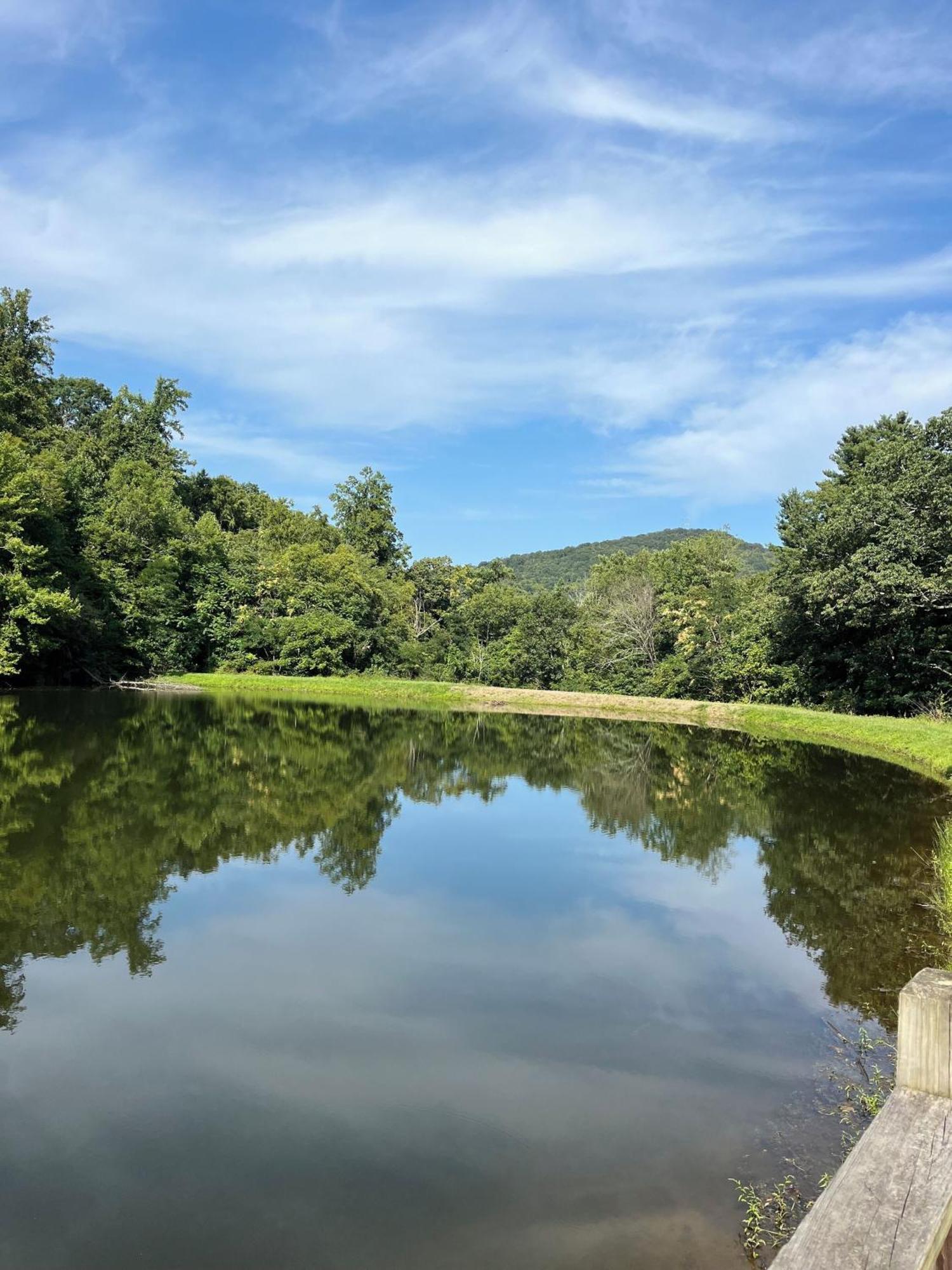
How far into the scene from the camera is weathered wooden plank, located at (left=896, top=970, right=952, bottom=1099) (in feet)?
6.03

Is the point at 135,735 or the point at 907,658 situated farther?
the point at 907,658

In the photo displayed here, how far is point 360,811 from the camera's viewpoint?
1414 cm

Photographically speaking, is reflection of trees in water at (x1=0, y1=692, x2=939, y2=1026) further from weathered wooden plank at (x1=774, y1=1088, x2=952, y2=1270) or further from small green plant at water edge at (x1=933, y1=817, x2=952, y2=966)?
weathered wooden plank at (x1=774, y1=1088, x2=952, y2=1270)

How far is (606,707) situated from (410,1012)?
3217cm

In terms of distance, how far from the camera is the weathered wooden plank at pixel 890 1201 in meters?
1.57

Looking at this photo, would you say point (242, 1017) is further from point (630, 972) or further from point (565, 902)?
point (565, 902)

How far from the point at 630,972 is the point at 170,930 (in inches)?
167

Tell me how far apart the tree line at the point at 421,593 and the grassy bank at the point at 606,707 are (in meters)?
2.44

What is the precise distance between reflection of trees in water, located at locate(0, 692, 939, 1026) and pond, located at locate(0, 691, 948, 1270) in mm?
77

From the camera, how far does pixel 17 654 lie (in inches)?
1220

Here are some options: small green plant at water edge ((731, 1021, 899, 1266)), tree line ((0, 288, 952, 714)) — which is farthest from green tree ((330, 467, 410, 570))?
small green plant at water edge ((731, 1021, 899, 1266))

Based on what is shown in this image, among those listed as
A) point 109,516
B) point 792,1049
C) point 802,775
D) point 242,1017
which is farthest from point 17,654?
point 792,1049

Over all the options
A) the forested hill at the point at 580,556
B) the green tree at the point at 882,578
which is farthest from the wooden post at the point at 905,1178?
the forested hill at the point at 580,556

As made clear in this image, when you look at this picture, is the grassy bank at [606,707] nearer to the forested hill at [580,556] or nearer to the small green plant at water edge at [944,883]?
the small green plant at water edge at [944,883]
